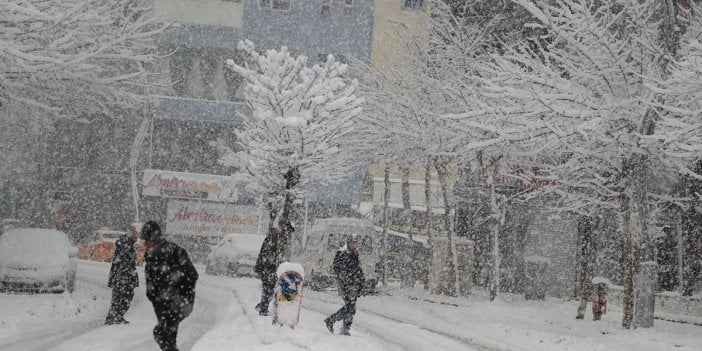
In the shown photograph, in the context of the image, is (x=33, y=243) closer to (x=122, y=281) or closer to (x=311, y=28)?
(x=122, y=281)

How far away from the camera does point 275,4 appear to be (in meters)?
38.0

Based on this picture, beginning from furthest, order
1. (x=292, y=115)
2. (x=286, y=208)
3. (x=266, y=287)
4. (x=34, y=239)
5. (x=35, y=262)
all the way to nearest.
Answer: (x=34, y=239) → (x=35, y=262) → (x=266, y=287) → (x=286, y=208) → (x=292, y=115)

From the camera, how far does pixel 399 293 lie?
25.1m

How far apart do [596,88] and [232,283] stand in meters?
13.0

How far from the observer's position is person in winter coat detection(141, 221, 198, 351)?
809cm

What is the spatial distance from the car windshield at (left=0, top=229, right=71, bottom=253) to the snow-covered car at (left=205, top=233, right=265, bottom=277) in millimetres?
8209

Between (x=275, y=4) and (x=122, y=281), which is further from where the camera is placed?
(x=275, y=4)

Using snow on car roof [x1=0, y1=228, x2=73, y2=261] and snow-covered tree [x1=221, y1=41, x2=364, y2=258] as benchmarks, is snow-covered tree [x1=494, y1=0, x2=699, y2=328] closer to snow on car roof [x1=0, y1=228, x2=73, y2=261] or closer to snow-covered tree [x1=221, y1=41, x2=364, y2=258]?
snow-covered tree [x1=221, y1=41, x2=364, y2=258]

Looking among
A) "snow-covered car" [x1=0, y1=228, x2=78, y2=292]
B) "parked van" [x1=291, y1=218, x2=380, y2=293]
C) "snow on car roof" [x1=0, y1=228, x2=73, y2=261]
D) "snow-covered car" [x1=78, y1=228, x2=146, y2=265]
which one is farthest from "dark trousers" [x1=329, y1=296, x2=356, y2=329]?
"snow-covered car" [x1=78, y1=228, x2=146, y2=265]

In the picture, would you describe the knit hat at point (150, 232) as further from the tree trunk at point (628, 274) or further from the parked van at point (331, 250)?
the parked van at point (331, 250)

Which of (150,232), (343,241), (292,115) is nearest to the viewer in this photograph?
(150,232)

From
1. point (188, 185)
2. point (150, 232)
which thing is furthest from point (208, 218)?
point (150, 232)

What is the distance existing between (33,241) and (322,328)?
810cm

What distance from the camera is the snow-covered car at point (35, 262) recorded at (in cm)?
1698
